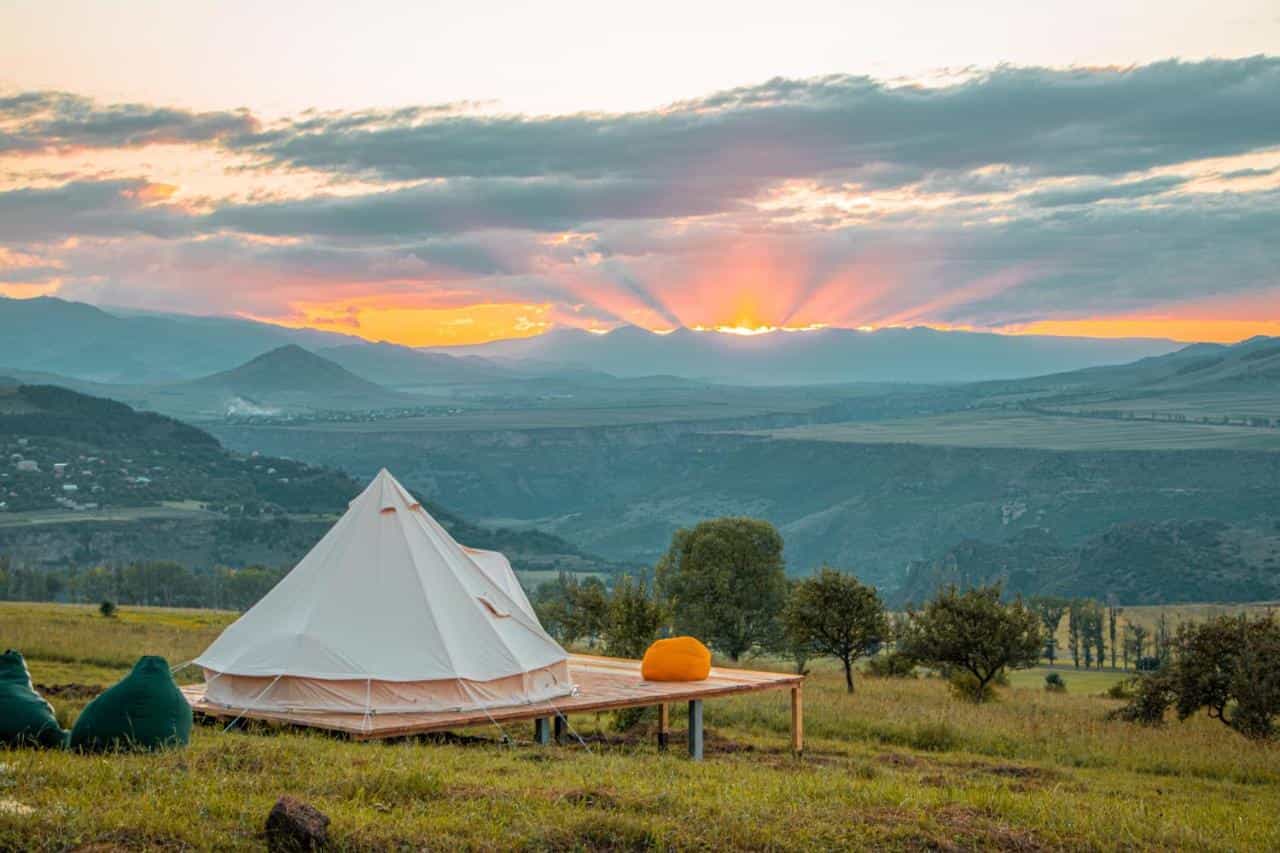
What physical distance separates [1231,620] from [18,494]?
14808cm

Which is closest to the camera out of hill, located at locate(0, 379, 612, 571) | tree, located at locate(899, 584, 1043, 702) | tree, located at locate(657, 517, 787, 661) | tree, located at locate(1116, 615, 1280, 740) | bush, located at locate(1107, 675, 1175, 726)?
tree, located at locate(1116, 615, 1280, 740)

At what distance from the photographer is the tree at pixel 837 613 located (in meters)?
34.1

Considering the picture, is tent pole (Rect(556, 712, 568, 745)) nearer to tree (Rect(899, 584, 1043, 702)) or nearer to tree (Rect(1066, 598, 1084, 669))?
tree (Rect(899, 584, 1043, 702))

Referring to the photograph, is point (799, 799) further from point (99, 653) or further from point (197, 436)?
point (197, 436)

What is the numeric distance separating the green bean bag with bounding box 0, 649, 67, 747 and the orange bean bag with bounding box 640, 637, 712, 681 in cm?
876

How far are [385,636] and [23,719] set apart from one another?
591cm

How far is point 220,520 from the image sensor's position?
465 ft

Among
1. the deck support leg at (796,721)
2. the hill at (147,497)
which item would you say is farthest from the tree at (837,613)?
the hill at (147,497)

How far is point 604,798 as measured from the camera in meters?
10.4

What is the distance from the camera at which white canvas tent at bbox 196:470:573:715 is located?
17.0 metres

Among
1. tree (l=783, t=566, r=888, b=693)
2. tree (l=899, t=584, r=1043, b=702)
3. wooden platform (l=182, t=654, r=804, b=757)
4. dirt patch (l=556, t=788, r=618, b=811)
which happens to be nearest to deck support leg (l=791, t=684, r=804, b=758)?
wooden platform (l=182, t=654, r=804, b=757)

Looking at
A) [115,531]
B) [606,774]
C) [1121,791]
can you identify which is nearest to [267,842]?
[606,774]

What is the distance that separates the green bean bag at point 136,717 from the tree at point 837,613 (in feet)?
77.2

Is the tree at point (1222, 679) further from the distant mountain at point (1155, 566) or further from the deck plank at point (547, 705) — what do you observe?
the distant mountain at point (1155, 566)
